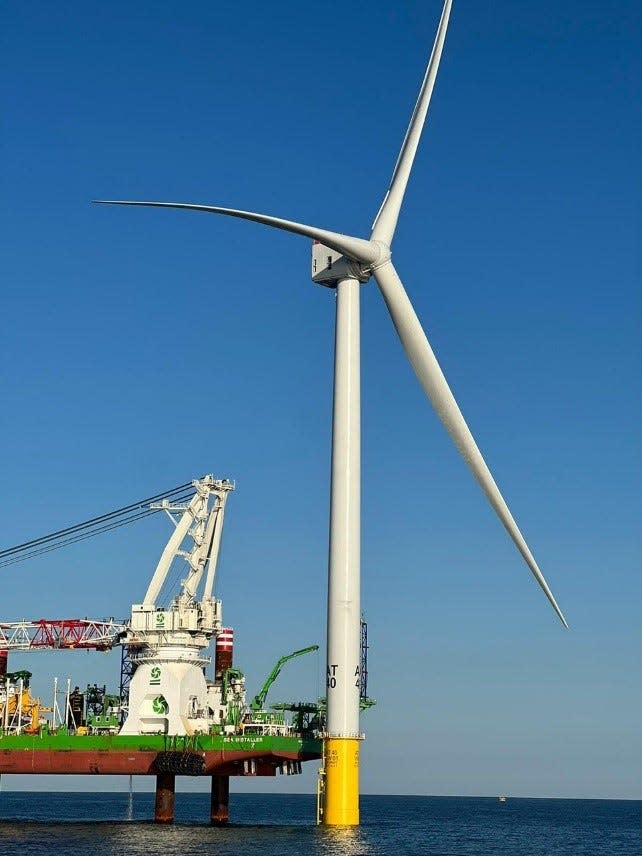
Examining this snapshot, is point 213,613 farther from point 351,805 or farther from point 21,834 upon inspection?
point 351,805

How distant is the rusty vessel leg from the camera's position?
105 metres

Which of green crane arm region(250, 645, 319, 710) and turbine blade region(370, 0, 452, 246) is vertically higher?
turbine blade region(370, 0, 452, 246)

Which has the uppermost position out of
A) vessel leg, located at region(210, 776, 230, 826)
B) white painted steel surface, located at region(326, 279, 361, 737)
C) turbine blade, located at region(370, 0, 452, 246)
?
turbine blade, located at region(370, 0, 452, 246)

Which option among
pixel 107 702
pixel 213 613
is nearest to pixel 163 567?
pixel 213 613

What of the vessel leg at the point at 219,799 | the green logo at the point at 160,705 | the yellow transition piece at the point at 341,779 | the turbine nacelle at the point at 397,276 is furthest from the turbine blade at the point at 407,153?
the vessel leg at the point at 219,799

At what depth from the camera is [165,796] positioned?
106438 millimetres

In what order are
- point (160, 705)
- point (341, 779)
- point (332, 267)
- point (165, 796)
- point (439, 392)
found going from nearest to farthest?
1. point (439, 392)
2. point (341, 779)
3. point (332, 267)
4. point (160, 705)
5. point (165, 796)

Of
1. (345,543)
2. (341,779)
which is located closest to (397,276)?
(345,543)

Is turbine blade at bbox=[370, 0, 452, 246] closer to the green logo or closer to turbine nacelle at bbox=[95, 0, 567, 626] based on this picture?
turbine nacelle at bbox=[95, 0, 567, 626]

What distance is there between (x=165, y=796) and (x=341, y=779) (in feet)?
99.5

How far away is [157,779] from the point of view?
10538 centimetres

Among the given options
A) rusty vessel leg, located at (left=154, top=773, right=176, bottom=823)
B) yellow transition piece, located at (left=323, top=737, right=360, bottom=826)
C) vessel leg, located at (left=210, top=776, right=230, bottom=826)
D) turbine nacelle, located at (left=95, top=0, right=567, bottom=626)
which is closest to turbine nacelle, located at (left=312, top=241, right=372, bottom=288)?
turbine nacelle, located at (left=95, top=0, right=567, bottom=626)

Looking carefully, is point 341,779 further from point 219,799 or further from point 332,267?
point 332,267

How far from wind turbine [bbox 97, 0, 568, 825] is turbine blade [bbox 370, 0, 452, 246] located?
6 cm
